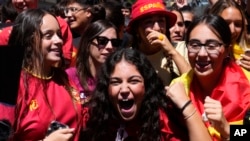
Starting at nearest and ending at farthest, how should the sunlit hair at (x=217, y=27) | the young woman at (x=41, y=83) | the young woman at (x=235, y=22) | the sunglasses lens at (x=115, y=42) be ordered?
1. the young woman at (x=41, y=83)
2. the sunlit hair at (x=217, y=27)
3. the sunglasses lens at (x=115, y=42)
4. the young woman at (x=235, y=22)

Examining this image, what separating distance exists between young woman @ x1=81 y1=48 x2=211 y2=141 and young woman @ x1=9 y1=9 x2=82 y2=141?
0.62 ft

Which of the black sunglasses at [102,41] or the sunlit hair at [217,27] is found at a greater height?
the sunlit hair at [217,27]

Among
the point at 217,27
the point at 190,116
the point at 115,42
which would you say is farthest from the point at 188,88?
the point at 115,42

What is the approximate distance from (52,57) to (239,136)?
1269 millimetres

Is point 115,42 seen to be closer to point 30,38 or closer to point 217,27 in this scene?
point 30,38

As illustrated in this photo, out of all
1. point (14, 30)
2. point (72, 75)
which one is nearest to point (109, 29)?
point (72, 75)

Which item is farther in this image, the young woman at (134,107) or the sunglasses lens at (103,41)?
the sunglasses lens at (103,41)

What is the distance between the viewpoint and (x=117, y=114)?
2.98 m

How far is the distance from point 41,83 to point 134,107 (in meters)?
0.60

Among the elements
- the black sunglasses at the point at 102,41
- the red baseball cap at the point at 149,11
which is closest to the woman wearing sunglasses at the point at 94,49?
the black sunglasses at the point at 102,41

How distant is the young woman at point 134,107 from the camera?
9.47 ft

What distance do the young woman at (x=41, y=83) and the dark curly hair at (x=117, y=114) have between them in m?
0.14

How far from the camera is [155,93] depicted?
119 inches

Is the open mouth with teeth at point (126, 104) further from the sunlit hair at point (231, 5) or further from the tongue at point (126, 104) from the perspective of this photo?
the sunlit hair at point (231, 5)
